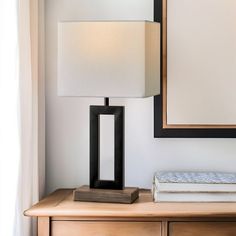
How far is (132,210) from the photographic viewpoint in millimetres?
1610

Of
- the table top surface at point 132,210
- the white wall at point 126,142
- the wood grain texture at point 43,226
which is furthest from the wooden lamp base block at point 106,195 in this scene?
the white wall at point 126,142

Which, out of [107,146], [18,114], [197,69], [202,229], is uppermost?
[197,69]

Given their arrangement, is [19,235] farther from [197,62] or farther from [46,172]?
[197,62]

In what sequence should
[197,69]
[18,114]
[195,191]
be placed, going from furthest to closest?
[197,69]
[195,191]
[18,114]

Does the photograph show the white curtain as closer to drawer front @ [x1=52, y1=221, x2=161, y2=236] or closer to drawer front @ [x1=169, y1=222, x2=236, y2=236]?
drawer front @ [x1=52, y1=221, x2=161, y2=236]

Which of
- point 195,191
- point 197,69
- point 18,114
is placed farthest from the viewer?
point 197,69

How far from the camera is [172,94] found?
1929 millimetres

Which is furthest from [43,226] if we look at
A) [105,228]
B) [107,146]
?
[107,146]

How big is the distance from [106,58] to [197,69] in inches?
16.7

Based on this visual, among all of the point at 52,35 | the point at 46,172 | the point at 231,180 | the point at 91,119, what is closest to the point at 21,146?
the point at 91,119

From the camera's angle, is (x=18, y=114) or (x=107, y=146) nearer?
(x=18, y=114)

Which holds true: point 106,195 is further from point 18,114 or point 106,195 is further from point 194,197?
point 18,114

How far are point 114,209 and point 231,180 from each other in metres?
0.40

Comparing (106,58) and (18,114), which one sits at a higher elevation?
(106,58)
